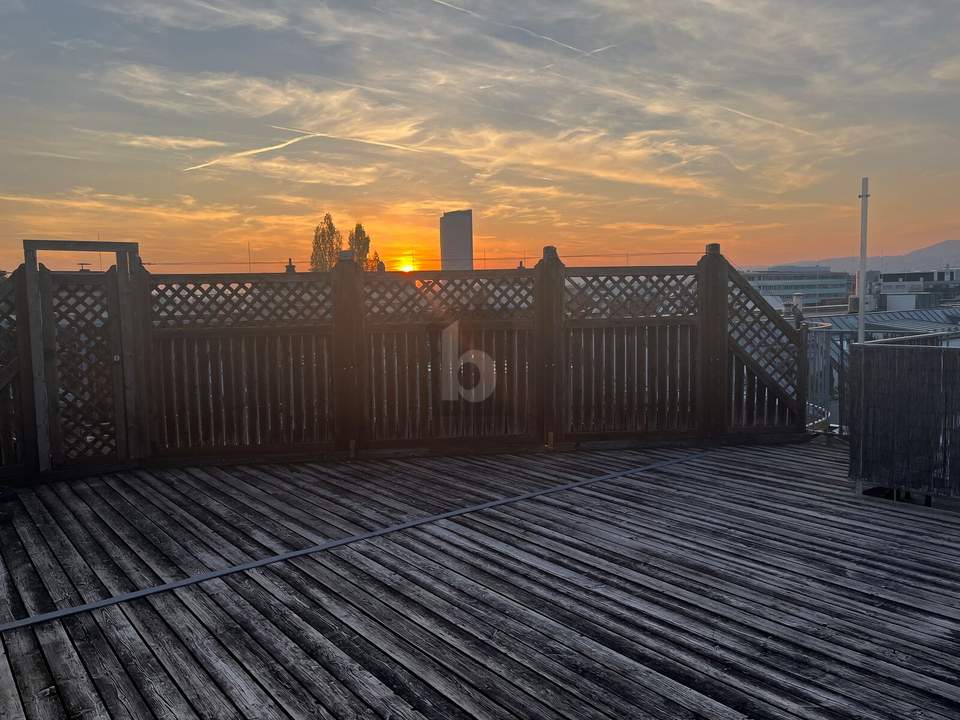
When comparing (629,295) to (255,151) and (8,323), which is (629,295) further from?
(255,151)

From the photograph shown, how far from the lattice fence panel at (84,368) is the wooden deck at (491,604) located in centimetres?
77

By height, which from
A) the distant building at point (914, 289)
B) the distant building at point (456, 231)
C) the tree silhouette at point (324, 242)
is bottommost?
the distant building at point (914, 289)

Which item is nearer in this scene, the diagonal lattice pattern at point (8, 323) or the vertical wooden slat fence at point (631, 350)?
the diagonal lattice pattern at point (8, 323)

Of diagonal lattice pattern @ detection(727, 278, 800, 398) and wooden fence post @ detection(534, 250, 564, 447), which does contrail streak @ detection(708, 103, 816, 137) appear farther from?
wooden fence post @ detection(534, 250, 564, 447)

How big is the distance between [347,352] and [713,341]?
12.5ft

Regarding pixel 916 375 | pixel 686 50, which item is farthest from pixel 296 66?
pixel 916 375

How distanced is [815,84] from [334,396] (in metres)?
7.73

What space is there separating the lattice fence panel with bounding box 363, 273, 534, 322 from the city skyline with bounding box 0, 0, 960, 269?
455mm

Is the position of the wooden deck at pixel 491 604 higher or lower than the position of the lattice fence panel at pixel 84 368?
lower

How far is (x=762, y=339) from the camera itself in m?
7.06

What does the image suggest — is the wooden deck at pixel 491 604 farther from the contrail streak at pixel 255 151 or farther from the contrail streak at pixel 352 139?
the contrail streak at pixel 255 151

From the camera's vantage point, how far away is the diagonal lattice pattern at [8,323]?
5.76 metres

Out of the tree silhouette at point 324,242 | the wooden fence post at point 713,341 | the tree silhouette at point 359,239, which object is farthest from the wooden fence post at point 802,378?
the tree silhouette at point 359,239

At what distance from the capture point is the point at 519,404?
6.83 m
